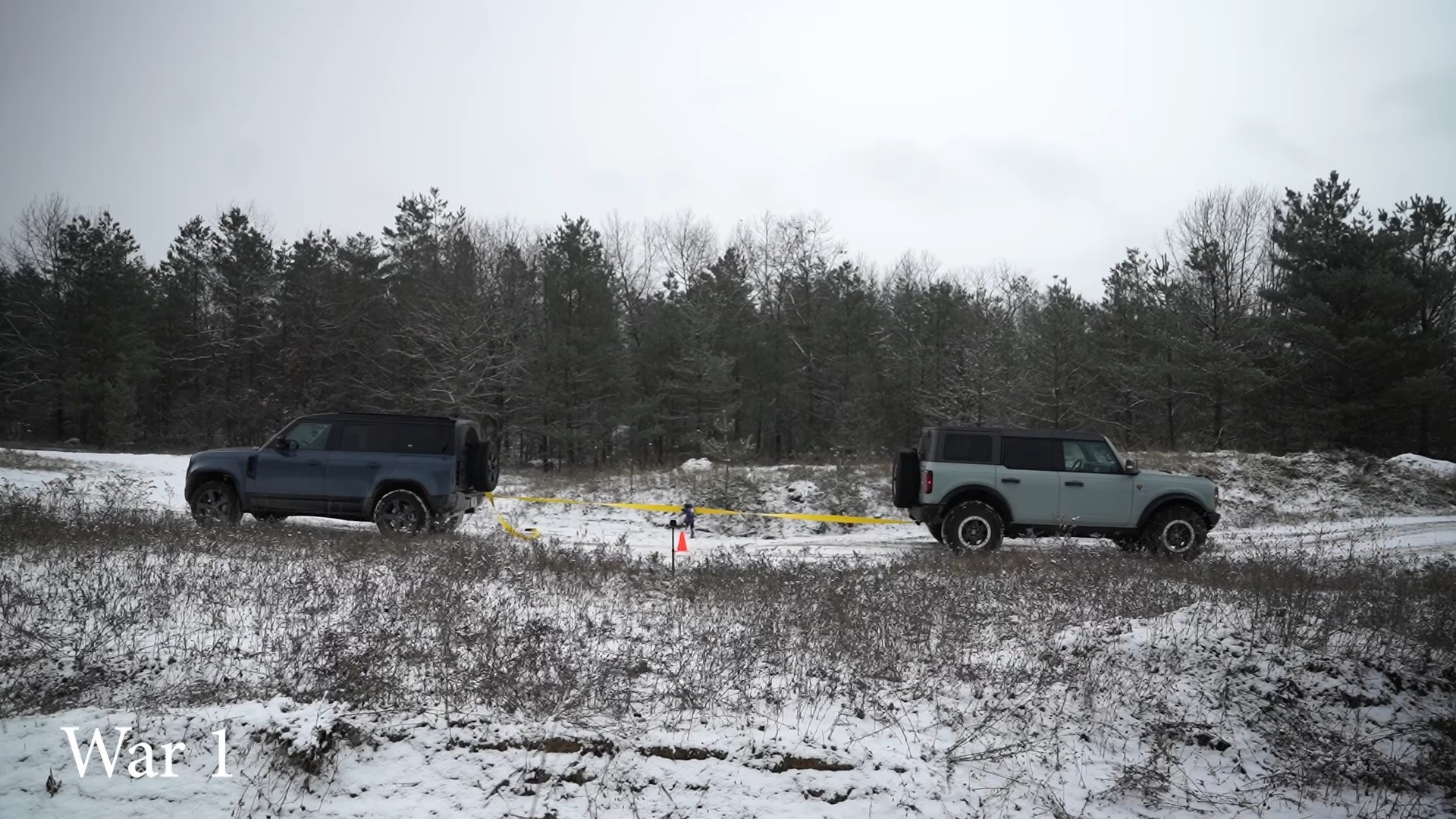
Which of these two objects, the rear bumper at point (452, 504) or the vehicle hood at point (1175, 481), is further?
the rear bumper at point (452, 504)

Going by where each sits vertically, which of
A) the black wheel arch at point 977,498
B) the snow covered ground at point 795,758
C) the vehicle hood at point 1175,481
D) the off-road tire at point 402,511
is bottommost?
the snow covered ground at point 795,758

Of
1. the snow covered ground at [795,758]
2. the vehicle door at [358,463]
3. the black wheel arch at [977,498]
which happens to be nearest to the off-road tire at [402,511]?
the vehicle door at [358,463]

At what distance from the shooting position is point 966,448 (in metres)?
12.6

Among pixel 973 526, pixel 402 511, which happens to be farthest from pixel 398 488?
pixel 973 526

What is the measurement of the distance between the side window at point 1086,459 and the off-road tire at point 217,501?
13064mm

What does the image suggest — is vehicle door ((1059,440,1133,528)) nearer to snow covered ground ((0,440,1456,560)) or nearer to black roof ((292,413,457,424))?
snow covered ground ((0,440,1456,560))

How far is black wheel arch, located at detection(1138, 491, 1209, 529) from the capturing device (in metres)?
12.4

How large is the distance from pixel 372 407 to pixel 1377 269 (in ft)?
127

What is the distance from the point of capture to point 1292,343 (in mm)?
28891

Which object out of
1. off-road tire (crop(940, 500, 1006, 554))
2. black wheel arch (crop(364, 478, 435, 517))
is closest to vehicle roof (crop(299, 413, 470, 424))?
black wheel arch (crop(364, 478, 435, 517))

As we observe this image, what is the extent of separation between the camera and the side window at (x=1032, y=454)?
495 inches

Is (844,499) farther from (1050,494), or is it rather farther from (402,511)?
(402,511)

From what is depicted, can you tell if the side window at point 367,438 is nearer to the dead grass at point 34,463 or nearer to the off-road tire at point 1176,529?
the dead grass at point 34,463

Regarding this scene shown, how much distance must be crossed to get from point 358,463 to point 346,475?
0.27 metres
